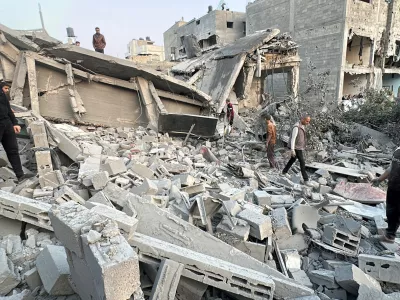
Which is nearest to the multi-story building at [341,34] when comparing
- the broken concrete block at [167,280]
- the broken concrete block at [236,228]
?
the broken concrete block at [236,228]

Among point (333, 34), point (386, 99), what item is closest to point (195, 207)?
point (386, 99)

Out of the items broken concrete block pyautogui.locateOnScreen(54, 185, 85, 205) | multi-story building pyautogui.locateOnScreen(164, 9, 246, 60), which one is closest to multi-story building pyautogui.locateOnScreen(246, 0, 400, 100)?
multi-story building pyautogui.locateOnScreen(164, 9, 246, 60)

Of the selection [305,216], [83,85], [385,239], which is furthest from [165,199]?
[83,85]

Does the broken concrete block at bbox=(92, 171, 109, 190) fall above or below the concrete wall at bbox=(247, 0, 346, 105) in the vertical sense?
below

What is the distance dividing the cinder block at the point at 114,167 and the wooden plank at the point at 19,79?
3.65 metres

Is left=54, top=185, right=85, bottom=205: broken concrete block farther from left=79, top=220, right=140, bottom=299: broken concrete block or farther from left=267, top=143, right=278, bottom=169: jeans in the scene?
left=267, top=143, right=278, bottom=169: jeans

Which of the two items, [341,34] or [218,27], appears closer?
[341,34]

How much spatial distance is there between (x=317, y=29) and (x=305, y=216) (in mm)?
16345

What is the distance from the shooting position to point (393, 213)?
334cm

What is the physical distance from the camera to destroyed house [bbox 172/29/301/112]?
9.84 m

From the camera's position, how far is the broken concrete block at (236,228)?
276cm

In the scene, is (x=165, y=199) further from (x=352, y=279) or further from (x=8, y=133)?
(x=8, y=133)

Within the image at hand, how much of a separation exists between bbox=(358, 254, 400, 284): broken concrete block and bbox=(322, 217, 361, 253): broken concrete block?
396 mm

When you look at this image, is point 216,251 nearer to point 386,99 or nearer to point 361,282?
point 361,282
